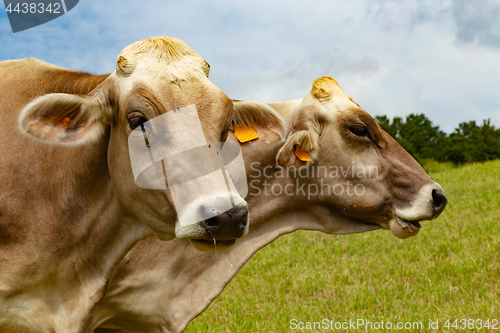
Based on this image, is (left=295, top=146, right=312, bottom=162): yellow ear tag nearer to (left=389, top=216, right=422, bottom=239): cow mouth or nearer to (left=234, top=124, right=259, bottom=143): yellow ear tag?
(left=234, top=124, right=259, bottom=143): yellow ear tag

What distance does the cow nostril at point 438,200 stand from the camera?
4.18 m

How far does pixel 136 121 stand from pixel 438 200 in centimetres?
297

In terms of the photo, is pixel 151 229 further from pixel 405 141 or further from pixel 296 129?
pixel 405 141

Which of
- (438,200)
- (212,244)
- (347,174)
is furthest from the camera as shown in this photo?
(347,174)

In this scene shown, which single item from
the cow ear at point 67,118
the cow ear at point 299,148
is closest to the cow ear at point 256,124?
the cow ear at point 299,148

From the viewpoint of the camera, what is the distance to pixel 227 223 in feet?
7.80

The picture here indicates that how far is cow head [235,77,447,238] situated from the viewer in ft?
14.2

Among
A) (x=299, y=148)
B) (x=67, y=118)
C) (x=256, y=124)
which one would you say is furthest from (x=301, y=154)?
(x=67, y=118)

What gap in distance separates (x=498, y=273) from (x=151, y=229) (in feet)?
17.4

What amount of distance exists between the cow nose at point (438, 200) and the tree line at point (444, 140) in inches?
917

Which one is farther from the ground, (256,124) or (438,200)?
(256,124)

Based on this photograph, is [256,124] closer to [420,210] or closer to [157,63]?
[157,63]

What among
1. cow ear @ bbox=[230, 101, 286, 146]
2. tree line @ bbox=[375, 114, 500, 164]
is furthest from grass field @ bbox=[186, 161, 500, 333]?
→ tree line @ bbox=[375, 114, 500, 164]

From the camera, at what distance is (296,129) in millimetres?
4617
